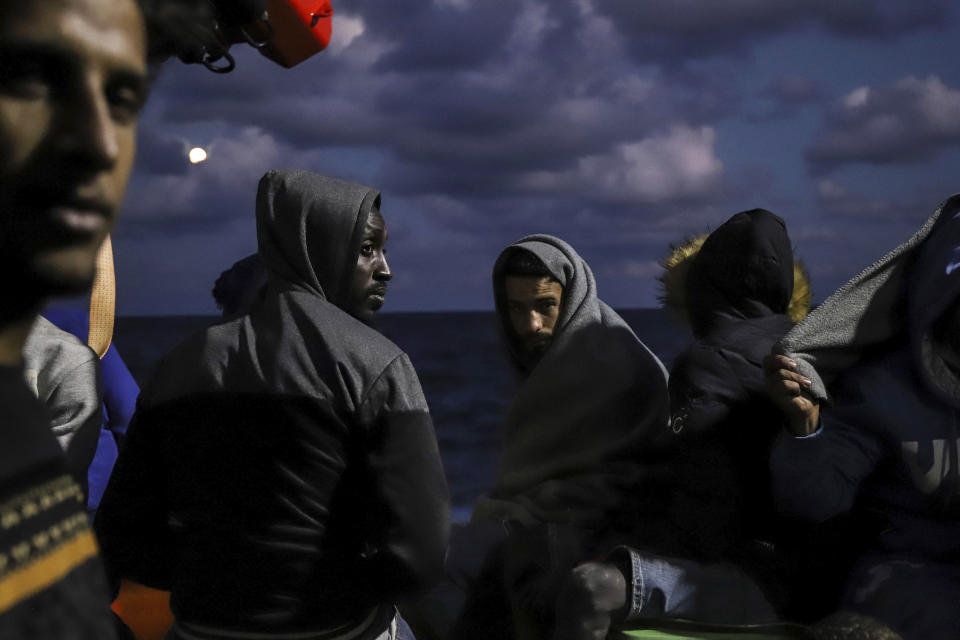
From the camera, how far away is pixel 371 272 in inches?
87.3

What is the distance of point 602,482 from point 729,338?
75 centimetres

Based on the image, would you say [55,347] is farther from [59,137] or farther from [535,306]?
[59,137]

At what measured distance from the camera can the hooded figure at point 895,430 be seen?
2.35m

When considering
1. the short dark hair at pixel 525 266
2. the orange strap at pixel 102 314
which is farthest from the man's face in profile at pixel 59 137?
the short dark hair at pixel 525 266

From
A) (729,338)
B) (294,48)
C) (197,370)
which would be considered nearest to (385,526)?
(197,370)

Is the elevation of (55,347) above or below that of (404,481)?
above

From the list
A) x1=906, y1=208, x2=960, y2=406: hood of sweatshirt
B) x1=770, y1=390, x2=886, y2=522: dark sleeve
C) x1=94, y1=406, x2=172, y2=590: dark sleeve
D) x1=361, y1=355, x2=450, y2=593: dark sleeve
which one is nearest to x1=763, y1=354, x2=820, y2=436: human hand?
x1=770, y1=390, x2=886, y2=522: dark sleeve

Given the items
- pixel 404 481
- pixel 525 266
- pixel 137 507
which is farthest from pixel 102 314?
pixel 404 481

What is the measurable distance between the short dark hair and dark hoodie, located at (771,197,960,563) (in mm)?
1321

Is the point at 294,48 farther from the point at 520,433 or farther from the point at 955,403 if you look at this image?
the point at 955,403

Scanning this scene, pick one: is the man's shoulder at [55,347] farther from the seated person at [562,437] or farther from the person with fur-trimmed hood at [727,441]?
the person with fur-trimmed hood at [727,441]

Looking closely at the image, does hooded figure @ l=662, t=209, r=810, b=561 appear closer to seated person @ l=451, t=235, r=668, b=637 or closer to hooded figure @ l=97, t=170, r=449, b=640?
seated person @ l=451, t=235, r=668, b=637

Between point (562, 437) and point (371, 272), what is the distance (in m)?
1.41

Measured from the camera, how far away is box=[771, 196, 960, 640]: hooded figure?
2.35m
